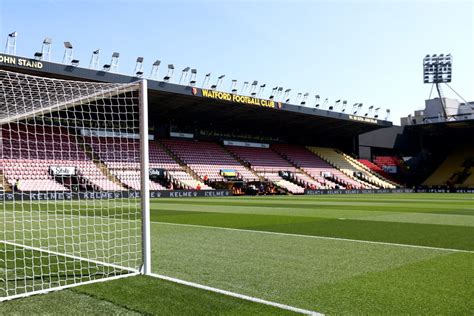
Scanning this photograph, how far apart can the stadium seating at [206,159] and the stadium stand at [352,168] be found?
1275cm

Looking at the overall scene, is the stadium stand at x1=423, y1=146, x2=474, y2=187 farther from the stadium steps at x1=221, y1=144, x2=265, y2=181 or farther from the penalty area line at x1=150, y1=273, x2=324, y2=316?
the penalty area line at x1=150, y1=273, x2=324, y2=316

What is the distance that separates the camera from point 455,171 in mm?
51250

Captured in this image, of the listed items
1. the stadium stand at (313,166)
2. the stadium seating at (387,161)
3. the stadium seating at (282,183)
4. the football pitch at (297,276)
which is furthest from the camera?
the stadium seating at (387,161)

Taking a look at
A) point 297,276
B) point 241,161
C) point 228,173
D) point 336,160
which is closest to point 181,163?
point 228,173

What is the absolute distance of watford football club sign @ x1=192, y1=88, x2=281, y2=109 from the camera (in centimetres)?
3342

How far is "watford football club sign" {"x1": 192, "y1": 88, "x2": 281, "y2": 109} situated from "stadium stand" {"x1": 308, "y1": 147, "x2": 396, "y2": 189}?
1401 centimetres

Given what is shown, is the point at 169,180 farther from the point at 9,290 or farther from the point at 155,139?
the point at 9,290

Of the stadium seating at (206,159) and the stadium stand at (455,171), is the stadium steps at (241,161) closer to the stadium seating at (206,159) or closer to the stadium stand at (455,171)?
the stadium seating at (206,159)

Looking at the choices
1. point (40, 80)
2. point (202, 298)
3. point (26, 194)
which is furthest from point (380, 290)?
point (26, 194)

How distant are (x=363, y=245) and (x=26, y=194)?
1905 centimetres

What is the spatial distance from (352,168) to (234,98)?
21.1m

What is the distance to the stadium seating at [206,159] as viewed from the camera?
127 feet

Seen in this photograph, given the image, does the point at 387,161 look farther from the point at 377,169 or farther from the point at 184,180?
the point at 184,180

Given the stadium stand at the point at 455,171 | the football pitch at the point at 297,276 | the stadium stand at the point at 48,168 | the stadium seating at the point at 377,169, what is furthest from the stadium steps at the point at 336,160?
the football pitch at the point at 297,276
